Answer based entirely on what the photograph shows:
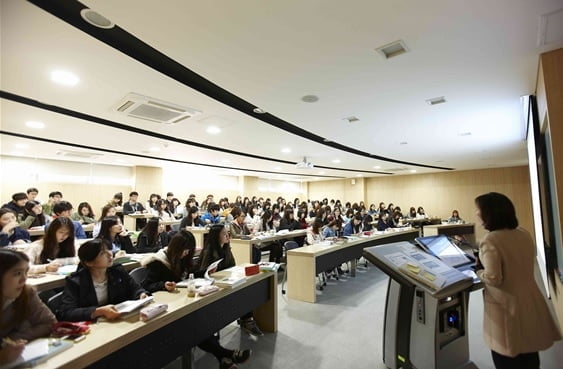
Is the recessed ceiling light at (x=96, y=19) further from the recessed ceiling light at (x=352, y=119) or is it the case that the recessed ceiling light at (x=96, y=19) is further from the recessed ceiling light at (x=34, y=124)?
the recessed ceiling light at (x=34, y=124)

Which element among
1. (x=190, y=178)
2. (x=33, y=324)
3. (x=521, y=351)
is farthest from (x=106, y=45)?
(x=190, y=178)

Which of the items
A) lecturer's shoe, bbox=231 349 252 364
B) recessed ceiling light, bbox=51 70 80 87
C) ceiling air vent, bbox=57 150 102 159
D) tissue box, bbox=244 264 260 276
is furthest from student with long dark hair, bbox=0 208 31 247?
ceiling air vent, bbox=57 150 102 159

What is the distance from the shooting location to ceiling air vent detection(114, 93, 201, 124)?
3575 millimetres

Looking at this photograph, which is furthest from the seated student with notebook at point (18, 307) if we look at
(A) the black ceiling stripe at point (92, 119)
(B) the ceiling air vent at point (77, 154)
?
(B) the ceiling air vent at point (77, 154)

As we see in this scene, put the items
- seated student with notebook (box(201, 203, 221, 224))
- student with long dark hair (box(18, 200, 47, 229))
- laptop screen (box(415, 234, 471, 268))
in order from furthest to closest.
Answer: seated student with notebook (box(201, 203, 221, 224)), student with long dark hair (box(18, 200, 47, 229)), laptop screen (box(415, 234, 471, 268))

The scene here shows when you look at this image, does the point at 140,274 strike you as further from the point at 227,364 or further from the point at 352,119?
the point at 352,119

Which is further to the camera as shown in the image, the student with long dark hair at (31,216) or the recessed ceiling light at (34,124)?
the student with long dark hair at (31,216)

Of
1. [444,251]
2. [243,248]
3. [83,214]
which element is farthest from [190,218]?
[444,251]

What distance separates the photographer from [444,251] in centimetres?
226

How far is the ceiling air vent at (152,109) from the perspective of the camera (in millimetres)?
3575

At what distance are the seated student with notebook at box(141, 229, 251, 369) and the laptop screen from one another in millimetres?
1865

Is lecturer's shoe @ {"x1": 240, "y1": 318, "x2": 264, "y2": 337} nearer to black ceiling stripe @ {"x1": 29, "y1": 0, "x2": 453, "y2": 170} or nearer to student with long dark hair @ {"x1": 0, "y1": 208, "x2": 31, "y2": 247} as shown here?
black ceiling stripe @ {"x1": 29, "y1": 0, "x2": 453, "y2": 170}

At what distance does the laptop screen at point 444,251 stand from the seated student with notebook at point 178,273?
6.12 feet

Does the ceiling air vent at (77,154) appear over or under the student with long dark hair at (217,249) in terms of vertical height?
over
